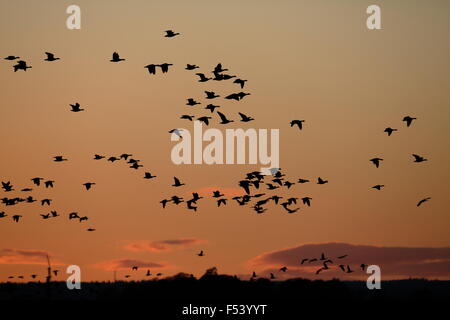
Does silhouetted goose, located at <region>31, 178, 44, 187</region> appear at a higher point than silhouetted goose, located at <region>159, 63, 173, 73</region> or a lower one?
lower

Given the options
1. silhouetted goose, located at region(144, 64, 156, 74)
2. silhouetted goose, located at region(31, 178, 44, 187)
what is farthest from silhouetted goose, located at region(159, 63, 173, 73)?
silhouetted goose, located at region(31, 178, 44, 187)

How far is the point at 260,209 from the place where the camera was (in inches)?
3713

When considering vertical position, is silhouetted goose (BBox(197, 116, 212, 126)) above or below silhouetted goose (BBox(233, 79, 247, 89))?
below

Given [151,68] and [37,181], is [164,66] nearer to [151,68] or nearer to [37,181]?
[151,68]

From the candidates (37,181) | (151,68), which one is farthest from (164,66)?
(37,181)

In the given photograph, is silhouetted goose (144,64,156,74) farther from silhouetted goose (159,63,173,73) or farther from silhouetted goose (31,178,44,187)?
silhouetted goose (31,178,44,187)

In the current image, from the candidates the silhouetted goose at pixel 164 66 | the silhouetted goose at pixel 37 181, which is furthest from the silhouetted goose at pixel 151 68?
the silhouetted goose at pixel 37 181

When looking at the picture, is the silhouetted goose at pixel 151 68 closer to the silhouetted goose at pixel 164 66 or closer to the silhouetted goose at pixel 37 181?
the silhouetted goose at pixel 164 66

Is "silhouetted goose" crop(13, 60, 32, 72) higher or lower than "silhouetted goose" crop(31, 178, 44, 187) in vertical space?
higher
